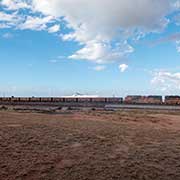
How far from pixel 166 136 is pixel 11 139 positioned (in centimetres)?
689

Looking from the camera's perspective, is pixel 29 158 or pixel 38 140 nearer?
pixel 29 158

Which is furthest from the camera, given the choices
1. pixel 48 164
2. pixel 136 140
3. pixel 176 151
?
pixel 136 140

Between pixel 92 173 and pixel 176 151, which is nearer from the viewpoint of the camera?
pixel 92 173

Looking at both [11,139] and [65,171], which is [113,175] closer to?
[65,171]

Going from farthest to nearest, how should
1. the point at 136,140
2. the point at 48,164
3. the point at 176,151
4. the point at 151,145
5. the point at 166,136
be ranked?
1. the point at 166,136
2. the point at 136,140
3. the point at 151,145
4. the point at 176,151
5. the point at 48,164

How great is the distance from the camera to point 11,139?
1154cm

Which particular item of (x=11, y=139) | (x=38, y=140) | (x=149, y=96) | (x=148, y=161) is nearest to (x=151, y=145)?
(x=148, y=161)

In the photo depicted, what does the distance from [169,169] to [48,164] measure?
10.9ft

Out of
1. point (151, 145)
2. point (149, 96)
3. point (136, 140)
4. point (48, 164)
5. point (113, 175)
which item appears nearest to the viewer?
point (113, 175)

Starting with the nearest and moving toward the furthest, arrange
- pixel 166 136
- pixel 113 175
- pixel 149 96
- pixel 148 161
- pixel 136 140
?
pixel 113 175, pixel 148 161, pixel 136 140, pixel 166 136, pixel 149 96

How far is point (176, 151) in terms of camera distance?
11078mm

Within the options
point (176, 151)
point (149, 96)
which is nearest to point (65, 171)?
point (176, 151)

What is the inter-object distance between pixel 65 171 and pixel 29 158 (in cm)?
150

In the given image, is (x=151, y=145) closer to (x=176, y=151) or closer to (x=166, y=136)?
(x=176, y=151)
